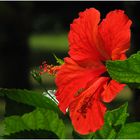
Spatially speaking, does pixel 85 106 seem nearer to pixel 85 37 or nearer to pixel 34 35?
pixel 85 37

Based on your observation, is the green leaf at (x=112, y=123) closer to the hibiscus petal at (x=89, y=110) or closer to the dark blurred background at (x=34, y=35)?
the hibiscus petal at (x=89, y=110)

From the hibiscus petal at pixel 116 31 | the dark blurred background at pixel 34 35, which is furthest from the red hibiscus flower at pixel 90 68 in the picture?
the dark blurred background at pixel 34 35

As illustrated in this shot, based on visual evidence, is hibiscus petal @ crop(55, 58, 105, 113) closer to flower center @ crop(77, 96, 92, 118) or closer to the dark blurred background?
flower center @ crop(77, 96, 92, 118)

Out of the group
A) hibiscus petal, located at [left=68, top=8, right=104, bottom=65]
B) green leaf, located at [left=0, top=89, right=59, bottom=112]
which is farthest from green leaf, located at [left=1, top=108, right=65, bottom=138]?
hibiscus petal, located at [left=68, top=8, right=104, bottom=65]

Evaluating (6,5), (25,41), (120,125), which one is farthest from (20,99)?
(6,5)

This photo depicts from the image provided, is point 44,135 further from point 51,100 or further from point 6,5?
point 6,5
